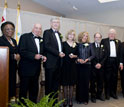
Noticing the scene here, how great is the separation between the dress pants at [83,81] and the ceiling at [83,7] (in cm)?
355

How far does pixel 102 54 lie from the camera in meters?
3.59

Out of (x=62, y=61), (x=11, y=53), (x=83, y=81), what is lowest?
(x=83, y=81)

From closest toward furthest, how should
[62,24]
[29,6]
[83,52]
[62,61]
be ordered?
[62,61], [83,52], [62,24], [29,6]

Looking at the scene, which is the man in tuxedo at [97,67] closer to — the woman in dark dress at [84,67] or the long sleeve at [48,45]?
the woman in dark dress at [84,67]

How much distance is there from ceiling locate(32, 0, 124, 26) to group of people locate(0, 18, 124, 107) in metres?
2.94

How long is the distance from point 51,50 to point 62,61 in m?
0.36

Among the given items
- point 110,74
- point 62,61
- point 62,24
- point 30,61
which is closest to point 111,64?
point 110,74

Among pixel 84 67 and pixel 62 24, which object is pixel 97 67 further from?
pixel 62 24

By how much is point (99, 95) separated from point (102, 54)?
3.20 feet

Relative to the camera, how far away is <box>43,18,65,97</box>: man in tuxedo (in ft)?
8.79

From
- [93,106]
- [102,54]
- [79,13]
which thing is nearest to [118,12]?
[79,13]

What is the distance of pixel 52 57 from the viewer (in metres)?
2.71

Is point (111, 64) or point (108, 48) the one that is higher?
point (108, 48)

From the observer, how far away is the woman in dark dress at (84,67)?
3.30 m
